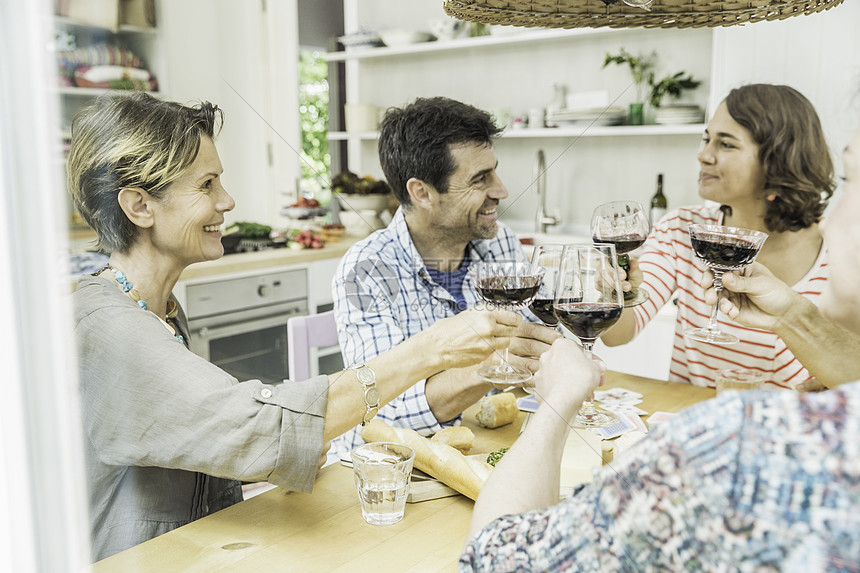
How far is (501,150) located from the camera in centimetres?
73

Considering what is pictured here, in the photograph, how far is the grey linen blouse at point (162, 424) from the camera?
65cm

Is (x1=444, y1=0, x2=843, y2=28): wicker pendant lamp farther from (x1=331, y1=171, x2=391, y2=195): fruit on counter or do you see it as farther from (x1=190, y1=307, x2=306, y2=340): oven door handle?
(x1=190, y1=307, x2=306, y2=340): oven door handle

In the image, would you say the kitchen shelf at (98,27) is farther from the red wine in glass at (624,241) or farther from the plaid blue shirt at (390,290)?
the red wine in glass at (624,241)

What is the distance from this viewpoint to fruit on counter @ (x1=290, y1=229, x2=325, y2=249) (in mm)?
643

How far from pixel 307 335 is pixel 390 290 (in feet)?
0.54

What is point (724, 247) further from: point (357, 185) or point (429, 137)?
point (357, 185)

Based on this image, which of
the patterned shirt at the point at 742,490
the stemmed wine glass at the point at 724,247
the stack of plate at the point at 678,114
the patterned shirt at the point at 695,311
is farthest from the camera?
the stack of plate at the point at 678,114

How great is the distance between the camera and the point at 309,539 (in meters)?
0.72

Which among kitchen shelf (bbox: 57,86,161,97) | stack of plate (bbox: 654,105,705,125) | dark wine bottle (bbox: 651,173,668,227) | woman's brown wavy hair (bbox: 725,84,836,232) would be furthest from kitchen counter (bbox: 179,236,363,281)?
stack of plate (bbox: 654,105,705,125)

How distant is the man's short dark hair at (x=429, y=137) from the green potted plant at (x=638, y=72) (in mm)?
218

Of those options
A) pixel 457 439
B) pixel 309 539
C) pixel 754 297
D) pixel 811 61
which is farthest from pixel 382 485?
pixel 811 61

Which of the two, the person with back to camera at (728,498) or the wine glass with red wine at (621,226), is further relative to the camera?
the wine glass with red wine at (621,226)

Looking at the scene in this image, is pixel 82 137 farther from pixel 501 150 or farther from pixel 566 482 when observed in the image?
pixel 566 482

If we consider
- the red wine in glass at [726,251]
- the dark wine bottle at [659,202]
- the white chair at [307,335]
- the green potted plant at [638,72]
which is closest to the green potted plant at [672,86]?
the dark wine bottle at [659,202]
